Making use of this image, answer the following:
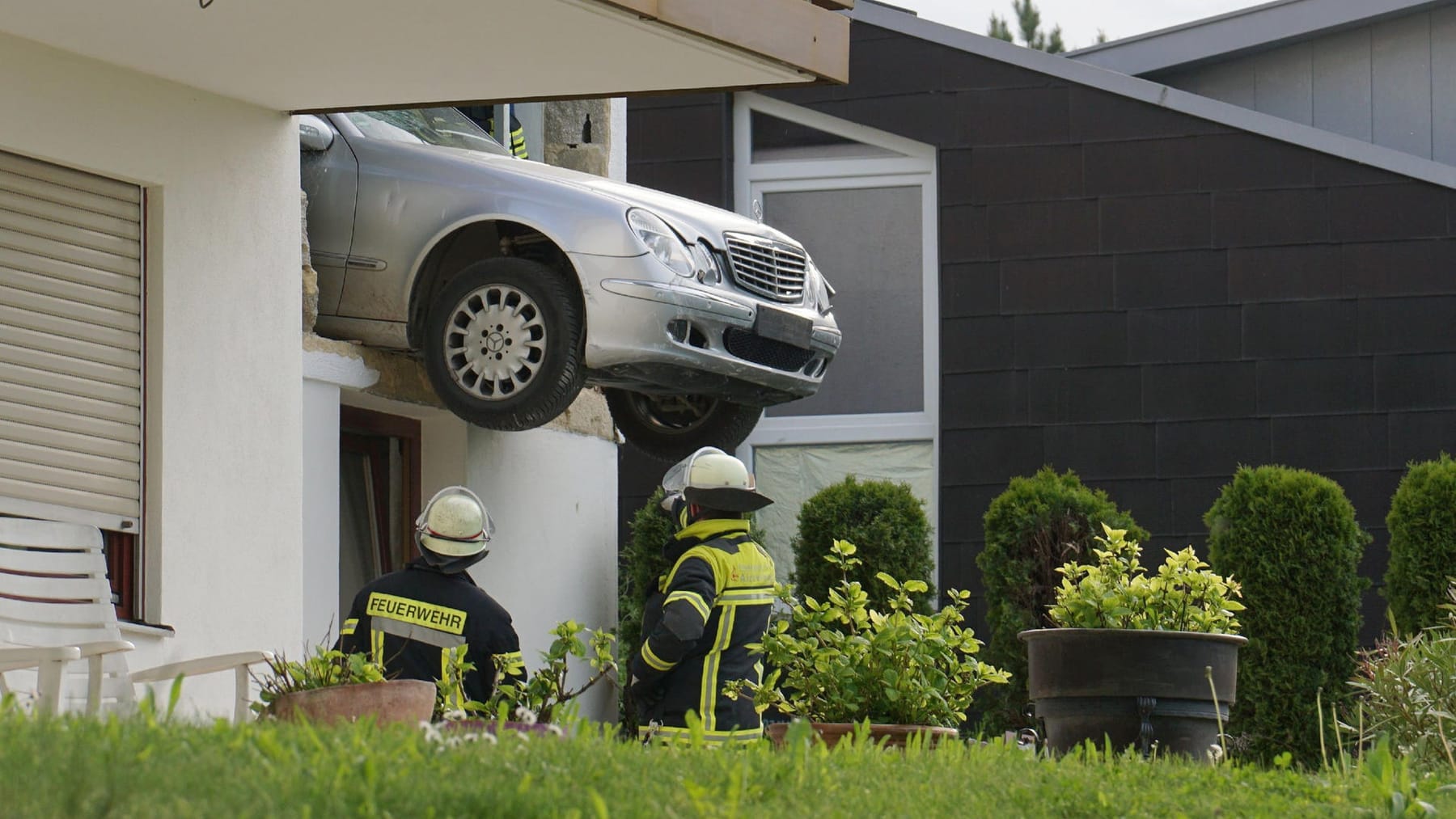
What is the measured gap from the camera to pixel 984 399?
49.5 feet

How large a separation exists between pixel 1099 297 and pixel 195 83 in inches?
327

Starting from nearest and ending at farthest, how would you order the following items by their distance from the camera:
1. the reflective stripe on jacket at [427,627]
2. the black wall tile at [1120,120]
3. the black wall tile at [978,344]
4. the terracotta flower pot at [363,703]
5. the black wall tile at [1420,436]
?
the terracotta flower pot at [363,703]
the reflective stripe on jacket at [427,627]
the black wall tile at [1420,436]
the black wall tile at [1120,120]
the black wall tile at [978,344]

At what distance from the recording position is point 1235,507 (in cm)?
1315

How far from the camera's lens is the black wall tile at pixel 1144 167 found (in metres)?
15.0

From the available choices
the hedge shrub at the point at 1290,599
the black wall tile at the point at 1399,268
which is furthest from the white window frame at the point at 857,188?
the black wall tile at the point at 1399,268

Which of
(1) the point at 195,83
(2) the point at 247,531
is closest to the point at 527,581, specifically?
(2) the point at 247,531

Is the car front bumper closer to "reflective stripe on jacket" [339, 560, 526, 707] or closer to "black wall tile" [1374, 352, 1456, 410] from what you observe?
"reflective stripe on jacket" [339, 560, 526, 707]

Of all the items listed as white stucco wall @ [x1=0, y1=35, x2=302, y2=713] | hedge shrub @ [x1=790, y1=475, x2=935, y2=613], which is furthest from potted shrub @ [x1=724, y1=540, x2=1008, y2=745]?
hedge shrub @ [x1=790, y1=475, x2=935, y2=613]

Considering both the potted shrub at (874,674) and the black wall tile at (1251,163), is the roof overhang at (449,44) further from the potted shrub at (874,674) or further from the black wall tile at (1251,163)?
the black wall tile at (1251,163)

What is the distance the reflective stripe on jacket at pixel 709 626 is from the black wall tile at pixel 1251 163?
25.2ft

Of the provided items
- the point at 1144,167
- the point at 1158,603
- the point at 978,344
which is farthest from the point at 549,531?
the point at 1144,167

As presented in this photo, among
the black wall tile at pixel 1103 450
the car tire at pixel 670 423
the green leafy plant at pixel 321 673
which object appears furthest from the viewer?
the black wall tile at pixel 1103 450

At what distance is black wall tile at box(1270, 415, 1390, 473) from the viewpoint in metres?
14.4

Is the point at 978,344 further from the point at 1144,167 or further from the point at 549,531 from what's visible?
the point at 549,531
